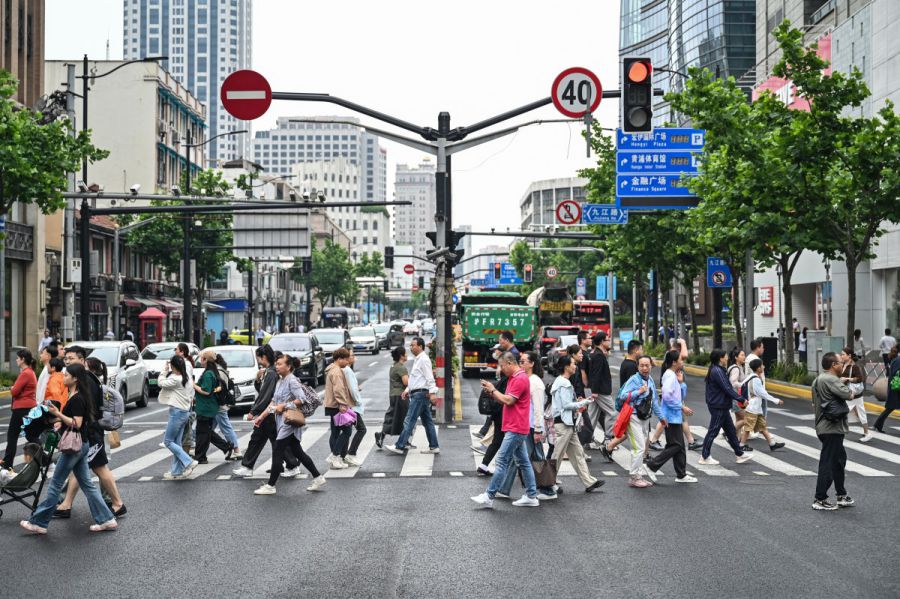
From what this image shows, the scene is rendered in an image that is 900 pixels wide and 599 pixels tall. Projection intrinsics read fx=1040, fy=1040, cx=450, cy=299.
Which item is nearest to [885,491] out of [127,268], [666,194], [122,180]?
[666,194]

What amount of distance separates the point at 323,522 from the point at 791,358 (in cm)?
2627

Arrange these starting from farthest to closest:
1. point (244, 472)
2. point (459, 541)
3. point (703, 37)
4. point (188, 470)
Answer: point (703, 37), point (244, 472), point (188, 470), point (459, 541)

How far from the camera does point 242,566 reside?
351 inches

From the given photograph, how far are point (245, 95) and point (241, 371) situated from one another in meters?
10.6

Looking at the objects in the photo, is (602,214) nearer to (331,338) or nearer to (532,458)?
(331,338)

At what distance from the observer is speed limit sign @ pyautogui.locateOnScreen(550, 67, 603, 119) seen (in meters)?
16.6

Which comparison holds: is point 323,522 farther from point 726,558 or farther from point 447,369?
point 447,369

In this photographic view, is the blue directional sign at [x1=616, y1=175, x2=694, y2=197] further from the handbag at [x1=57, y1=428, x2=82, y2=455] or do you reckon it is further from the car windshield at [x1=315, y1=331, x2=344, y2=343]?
the handbag at [x1=57, y1=428, x2=82, y2=455]

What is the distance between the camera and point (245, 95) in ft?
52.3

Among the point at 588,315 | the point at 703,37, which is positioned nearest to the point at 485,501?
the point at 588,315

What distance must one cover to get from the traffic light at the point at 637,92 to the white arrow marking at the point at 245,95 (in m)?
5.65

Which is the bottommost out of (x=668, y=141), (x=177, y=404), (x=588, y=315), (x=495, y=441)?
(x=495, y=441)

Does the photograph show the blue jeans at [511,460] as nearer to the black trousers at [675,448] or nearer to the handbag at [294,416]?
the black trousers at [675,448]

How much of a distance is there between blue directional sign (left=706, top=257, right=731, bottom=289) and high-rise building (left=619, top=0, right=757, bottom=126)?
3459 cm
